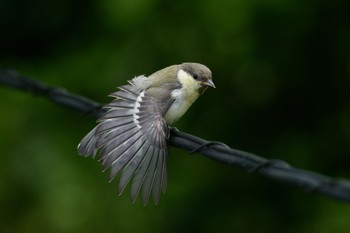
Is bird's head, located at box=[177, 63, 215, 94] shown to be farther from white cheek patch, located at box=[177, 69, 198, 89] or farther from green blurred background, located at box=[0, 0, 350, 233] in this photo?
green blurred background, located at box=[0, 0, 350, 233]

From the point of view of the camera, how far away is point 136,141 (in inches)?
149

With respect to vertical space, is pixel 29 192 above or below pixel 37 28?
below

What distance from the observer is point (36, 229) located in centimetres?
597

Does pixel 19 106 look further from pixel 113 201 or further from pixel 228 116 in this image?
pixel 228 116

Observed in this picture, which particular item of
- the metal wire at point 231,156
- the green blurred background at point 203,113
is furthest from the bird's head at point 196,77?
the green blurred background at point 203,113

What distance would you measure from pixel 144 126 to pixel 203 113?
2.11 metres

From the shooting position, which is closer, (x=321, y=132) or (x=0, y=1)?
(x=321, y=132)

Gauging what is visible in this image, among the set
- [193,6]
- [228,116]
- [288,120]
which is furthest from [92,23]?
[288,120]

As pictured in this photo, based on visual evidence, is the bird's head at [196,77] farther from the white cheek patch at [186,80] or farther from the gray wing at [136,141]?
the gray wing at [136,141]

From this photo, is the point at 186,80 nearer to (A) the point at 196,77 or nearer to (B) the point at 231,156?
(A) the point at 196,77

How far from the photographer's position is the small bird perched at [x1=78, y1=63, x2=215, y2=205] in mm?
3549

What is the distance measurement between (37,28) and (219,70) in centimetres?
165

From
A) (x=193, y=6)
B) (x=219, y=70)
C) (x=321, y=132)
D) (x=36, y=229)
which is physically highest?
(x=193, y=6)

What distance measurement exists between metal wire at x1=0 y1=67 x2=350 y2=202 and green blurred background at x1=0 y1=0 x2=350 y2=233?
1.59 m
